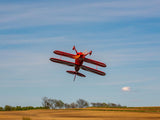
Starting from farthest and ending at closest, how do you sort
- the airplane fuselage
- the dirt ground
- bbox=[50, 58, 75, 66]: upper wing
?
the airplane fuselage
bbox=[50, 58, 75, 66]: upper wing
the dirt ground

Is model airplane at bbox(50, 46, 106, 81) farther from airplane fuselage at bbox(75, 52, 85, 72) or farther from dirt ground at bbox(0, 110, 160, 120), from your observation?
dirt ground at bbox(0, 110, 160, 120)

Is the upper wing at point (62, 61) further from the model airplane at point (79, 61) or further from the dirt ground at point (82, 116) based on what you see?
the dirt ground at point (82, 116)

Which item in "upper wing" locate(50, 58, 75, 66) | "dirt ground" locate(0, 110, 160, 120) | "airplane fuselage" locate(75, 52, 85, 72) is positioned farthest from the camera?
"airplane fuselage" locate(75, 52, 85, 72)

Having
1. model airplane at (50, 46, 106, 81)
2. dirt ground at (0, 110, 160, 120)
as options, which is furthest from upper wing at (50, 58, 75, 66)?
dirt ground at (0, 110, 160, 120)

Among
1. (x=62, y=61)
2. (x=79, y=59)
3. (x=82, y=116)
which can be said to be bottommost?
(x=82, y=116)

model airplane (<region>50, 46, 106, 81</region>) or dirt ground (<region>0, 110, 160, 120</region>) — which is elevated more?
model airplane (<region>50, 46, 106, 81</region>)

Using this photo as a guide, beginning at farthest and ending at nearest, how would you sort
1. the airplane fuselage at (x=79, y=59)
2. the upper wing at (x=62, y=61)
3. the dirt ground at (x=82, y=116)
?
1. the airplane fuselage at (x=79, y=59)
2. the upper wing at (x=62, y=61)
3. the dirt ground at (x=82, y=116)

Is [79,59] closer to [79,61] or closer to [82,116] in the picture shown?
[79,61]

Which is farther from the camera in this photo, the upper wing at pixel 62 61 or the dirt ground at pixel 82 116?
the upper wing at pixel 62 61

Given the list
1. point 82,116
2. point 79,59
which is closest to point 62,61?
point 79,59

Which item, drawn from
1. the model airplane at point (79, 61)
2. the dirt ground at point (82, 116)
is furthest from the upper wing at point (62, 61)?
the dirt ground at point (82, 116)

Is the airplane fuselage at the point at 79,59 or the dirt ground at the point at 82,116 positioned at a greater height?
the airplane fuselage at the point at 79,59

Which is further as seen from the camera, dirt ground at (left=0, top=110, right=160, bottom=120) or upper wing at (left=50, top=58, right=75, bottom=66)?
upper wing at (left=50, top=58, right=75, bottom=66)

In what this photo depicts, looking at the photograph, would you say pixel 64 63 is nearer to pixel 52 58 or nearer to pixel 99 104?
pixel 52 58
